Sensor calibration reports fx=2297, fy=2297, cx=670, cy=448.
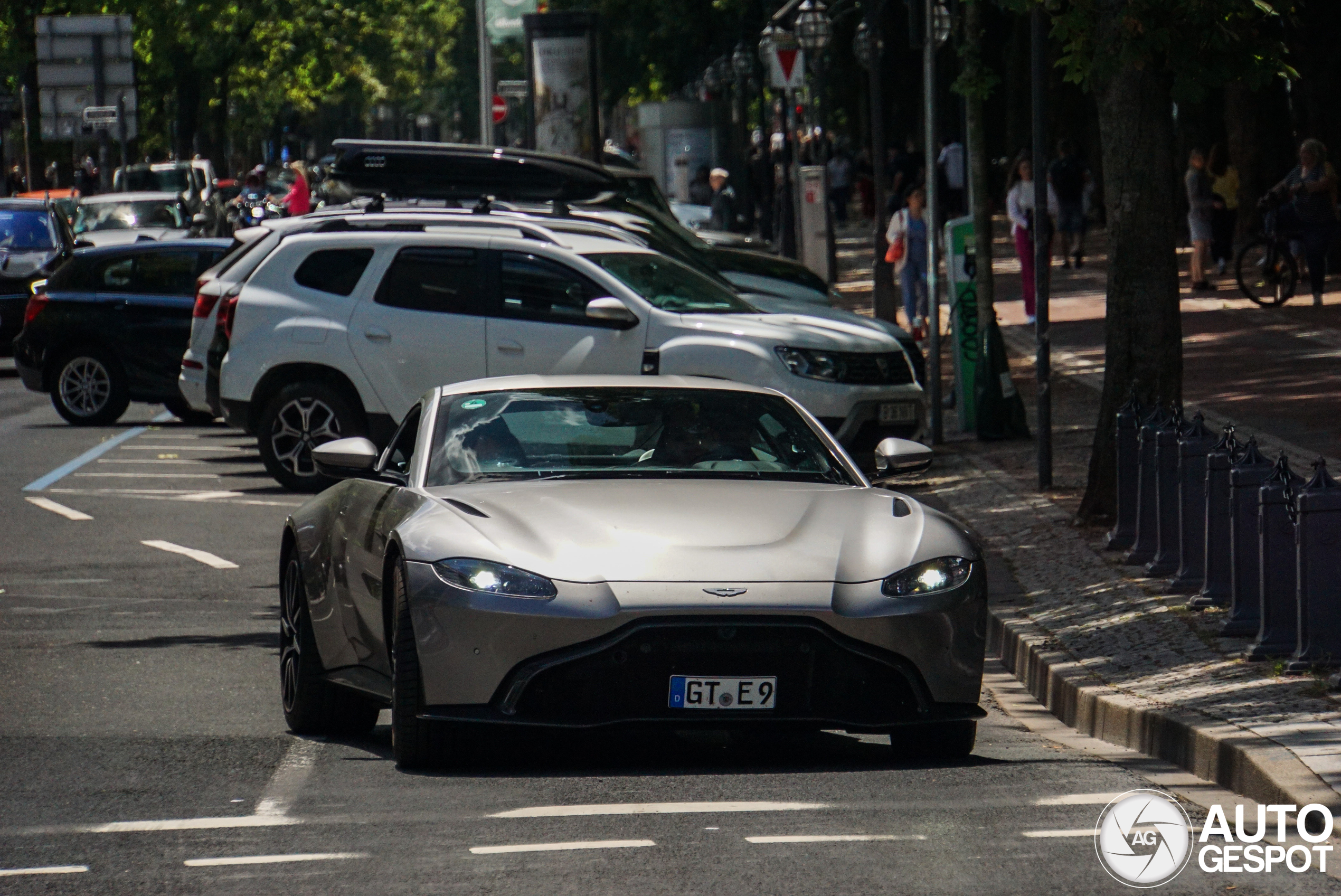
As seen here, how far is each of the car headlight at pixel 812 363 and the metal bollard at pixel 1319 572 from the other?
7.38 meters

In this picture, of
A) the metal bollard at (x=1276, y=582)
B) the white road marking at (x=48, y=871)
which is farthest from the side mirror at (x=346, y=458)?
the metal bollard at (x=1276, y=582)

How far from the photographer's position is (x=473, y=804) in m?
6.45

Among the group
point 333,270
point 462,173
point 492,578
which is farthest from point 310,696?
point 462,173

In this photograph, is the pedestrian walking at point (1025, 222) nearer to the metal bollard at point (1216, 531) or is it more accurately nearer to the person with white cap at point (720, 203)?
the person with white cap at point (720, 203)

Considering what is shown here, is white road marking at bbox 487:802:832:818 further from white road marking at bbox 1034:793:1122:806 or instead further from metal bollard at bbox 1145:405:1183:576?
metal bollard at bbox 1145:405:1183:576

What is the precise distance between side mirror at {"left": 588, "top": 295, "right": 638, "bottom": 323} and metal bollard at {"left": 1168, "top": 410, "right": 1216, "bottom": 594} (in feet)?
19.0

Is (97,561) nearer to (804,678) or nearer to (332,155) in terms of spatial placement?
(804,678)

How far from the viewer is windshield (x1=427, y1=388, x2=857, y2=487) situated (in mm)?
7734

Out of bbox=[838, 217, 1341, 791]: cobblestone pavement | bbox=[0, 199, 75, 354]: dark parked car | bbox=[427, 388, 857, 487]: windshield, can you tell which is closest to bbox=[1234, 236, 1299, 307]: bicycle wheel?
bbox=[838, 217, 1341, 791]: cobblestone pavement

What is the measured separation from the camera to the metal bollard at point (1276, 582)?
8.29 meters

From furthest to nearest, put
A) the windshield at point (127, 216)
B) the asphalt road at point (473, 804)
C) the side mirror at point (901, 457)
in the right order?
the windshield at point (127, 216)
the side mirror at point (901, 457)
the asphalt road at point (473, 804)

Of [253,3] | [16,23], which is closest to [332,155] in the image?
[16,23]

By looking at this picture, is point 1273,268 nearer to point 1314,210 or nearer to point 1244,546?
point 1314,210

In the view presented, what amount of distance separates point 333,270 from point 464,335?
1.10m
